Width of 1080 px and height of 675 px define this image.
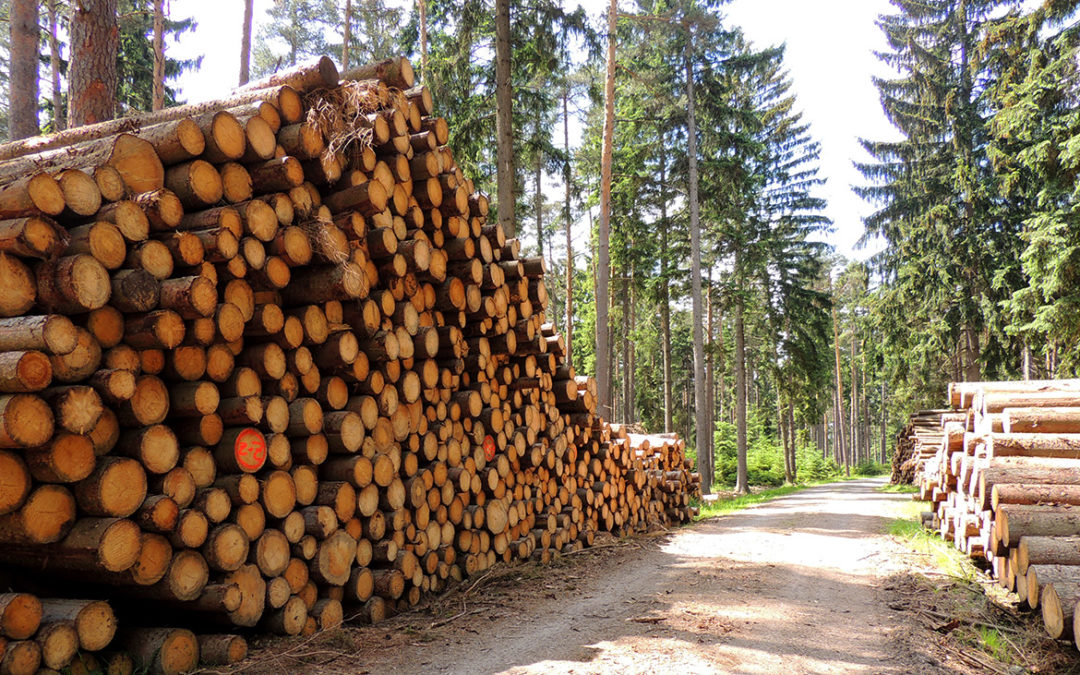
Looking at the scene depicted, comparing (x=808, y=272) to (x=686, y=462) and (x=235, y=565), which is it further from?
(x=235, y=565)

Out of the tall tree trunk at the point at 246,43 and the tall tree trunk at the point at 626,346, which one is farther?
the tall tree trunk at the point at 626,346

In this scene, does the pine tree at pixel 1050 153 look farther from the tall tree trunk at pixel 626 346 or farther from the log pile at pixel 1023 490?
the tall tree trunk at pixel 626 346

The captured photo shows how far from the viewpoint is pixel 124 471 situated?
3.45 m

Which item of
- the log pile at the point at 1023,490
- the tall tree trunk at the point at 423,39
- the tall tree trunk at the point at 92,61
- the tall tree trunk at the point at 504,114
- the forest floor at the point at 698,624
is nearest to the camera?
the forest floor at the point at 698,624

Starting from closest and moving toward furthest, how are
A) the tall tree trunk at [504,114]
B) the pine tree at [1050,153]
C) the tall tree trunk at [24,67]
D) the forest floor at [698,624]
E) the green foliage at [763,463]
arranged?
the forest floor at [698,624]
the tall tree trunk at [24,67]
the tall tree trunk at [504,114]
the pine tree at [1050,153]
the green foliage at [763,463]

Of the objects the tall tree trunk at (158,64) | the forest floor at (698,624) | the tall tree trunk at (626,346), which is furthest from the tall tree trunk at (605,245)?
the tall tree trunk at (158,64)

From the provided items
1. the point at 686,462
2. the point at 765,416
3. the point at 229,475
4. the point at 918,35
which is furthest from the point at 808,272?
the point at 229,475

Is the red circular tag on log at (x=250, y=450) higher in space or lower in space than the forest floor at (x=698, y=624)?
higher

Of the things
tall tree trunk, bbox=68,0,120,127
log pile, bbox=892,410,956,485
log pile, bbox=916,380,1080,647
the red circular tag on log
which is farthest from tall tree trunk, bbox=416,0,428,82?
log pile, bbox=892,410,956,485

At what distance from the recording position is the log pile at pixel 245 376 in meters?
3.31

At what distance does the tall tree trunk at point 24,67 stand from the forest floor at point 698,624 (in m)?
9.36

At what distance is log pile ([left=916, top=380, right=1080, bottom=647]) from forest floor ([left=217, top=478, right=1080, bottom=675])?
1.26 feet

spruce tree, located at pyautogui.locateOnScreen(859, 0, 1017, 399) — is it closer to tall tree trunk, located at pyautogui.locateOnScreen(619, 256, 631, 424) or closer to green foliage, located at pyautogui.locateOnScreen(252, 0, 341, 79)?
tall tree trunk, located at pyautogui.locateOnScreen(619, 256, 631, 424)

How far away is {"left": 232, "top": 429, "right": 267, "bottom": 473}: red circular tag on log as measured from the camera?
163 inches
